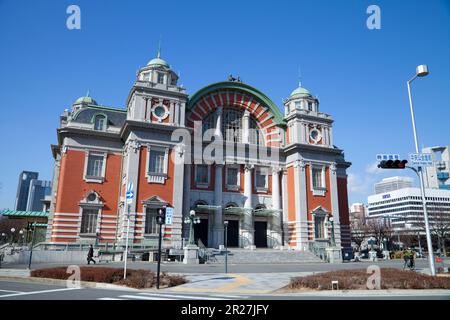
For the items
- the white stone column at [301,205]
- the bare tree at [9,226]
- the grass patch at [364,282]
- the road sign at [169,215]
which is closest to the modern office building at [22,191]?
the bare tree at [9,226]

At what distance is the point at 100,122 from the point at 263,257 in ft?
68.7

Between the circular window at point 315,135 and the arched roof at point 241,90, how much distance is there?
3609 mm

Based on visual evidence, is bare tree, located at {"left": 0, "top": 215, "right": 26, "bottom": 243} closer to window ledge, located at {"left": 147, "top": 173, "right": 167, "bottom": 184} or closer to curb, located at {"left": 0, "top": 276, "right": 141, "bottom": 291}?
window ledge, located at {"left": 147, "top": 173, "right": 167, "bottom": 184}

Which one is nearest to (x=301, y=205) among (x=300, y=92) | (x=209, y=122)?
(x=209, y=122)

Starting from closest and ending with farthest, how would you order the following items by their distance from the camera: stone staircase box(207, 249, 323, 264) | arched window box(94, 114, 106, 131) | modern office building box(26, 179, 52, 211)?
stone staircase box(207, 249, 323, 264), arched window box(94, 114, 106, 131), modern office building box(26, 179, 52, 211)

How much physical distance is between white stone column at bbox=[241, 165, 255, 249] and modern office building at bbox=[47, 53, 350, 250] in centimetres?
11

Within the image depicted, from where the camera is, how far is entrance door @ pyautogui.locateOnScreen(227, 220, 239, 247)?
37656 mm

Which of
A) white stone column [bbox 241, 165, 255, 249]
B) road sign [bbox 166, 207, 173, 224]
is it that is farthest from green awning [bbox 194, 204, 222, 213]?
white stone column [bbox 241, 165, 255, 249]

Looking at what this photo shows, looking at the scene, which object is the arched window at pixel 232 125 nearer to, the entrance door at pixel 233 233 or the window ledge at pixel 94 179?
the entrance door at pixel 233 233

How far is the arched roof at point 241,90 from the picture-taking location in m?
38.5

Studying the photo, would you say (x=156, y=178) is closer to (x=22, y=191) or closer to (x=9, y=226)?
(x=9, y=226)

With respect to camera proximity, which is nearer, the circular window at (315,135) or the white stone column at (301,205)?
the white stone column at (301,205)

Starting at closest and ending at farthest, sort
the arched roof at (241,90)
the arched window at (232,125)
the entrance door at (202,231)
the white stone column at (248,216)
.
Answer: the entrance door at (202,231) → the white stone column at (248,216) → the arched roof at (241,90) → the arched window at (232,125)

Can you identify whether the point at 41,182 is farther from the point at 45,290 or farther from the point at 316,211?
the point at 45,290
